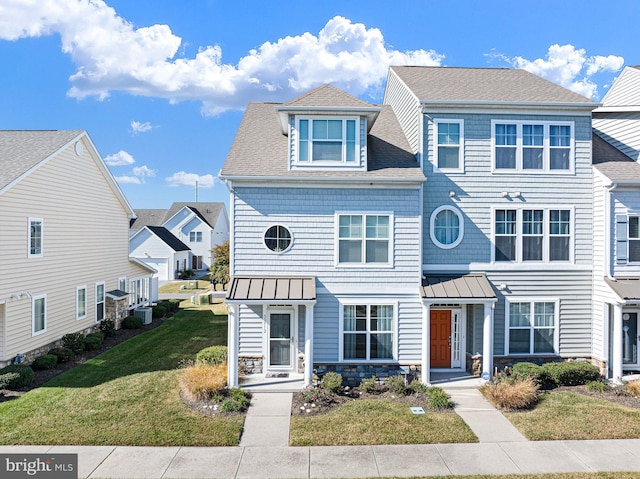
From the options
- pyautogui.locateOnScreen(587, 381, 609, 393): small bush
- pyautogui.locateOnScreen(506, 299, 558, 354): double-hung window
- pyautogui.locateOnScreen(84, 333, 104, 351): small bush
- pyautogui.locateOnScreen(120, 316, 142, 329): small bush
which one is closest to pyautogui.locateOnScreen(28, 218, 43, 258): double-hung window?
pyautogui.locateOnScreen(84, 333, 104, 351): small bush

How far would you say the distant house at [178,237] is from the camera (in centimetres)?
3928

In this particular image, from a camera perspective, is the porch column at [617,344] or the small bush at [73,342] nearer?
the porch column at [617,344]

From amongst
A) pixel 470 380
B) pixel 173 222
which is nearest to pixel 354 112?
pixel 470 380

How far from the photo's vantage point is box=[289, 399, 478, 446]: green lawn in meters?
9.09

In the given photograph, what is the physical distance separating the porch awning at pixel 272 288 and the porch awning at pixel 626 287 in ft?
29.3

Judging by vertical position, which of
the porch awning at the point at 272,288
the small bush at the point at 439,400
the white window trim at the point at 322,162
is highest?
the white window trim at the point at 322,162

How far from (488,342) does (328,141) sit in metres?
7.67

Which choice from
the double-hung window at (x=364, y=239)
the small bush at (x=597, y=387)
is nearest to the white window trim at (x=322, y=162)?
the double-hung window at (x=364, y=239)

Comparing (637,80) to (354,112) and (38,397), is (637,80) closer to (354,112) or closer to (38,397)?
(354,112)

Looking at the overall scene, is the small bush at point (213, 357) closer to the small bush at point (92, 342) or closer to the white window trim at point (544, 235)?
the small bush at point (92, 342)

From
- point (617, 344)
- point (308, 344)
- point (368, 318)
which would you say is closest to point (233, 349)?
point (308, 344)

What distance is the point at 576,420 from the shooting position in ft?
32.7

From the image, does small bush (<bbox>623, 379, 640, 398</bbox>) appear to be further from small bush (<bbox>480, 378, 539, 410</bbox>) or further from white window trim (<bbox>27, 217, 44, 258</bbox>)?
white window trim (<bbox>27, 217, 44, 258</bbox>)

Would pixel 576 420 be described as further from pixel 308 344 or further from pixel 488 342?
pixel 308 344
